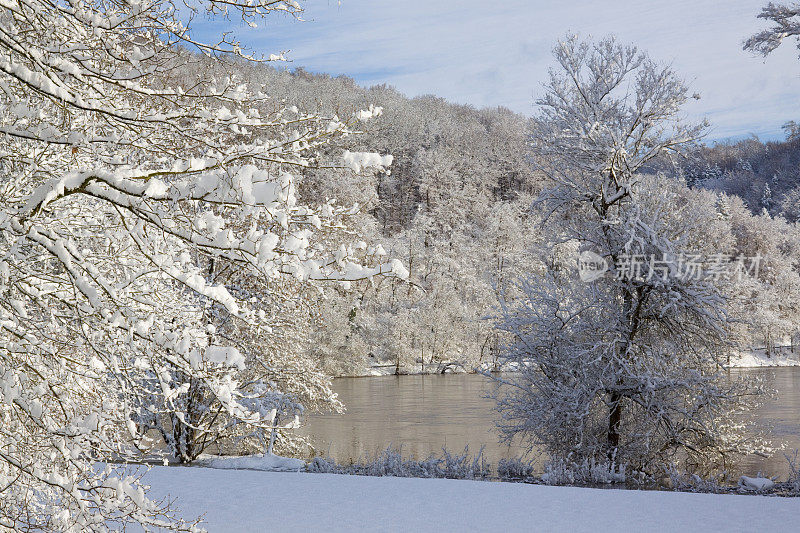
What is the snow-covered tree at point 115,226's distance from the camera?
2570 millimetres

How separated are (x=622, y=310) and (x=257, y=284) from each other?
5615 millimetres

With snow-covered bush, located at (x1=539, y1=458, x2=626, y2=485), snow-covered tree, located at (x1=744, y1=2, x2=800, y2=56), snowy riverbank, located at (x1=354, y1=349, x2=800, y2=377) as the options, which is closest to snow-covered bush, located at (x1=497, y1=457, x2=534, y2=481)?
snow-covered bush, located at (x1=539, y1=458, x2=626, y2=485)

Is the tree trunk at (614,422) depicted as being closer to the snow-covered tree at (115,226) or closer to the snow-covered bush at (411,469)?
the snow-covered bush at (411,469)

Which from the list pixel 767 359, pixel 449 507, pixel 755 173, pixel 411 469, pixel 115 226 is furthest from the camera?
pixel 755 173

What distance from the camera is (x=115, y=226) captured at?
3.67 meters

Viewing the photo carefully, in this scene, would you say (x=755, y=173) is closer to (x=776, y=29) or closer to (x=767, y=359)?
(x=767, y=359)

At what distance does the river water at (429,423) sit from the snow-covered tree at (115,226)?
24.9 feet

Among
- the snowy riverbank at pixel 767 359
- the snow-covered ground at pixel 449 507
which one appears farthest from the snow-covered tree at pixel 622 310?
the snowy riverbank at pixel 767 359

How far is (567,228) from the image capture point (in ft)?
35.6

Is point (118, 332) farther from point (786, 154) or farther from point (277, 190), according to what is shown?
point (786, 154)

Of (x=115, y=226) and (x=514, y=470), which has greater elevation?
(x=115, y=226)

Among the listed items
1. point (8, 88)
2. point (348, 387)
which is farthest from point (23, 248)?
point (348, 387)

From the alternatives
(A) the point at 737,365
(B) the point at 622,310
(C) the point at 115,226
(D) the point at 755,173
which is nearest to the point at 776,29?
(B) the point at 622,310

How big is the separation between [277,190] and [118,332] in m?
1.36
